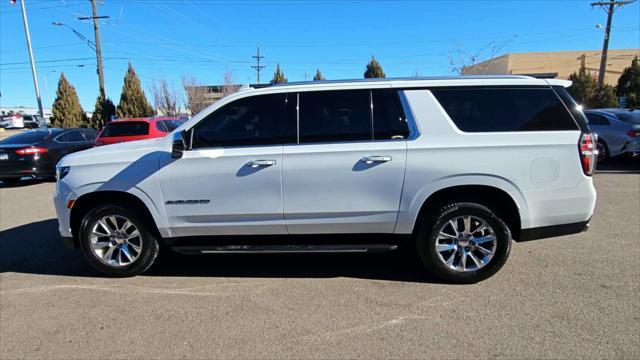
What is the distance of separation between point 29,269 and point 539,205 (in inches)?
220

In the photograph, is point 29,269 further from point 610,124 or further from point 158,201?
point 610,124

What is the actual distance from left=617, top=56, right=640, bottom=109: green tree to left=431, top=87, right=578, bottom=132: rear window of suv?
29096mm

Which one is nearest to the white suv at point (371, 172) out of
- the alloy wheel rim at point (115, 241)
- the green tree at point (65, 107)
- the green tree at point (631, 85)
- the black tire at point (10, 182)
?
the alloy wheel rim at point (115, 241)

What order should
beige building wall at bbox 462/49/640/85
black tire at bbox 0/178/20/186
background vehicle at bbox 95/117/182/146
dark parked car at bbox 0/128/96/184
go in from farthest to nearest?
beige building wall at bbox 462/49/640/85 → background vehicle at bbox 95/117/182/146 → black tire at bbox 0/178/20/186 → dark parked car at bbox 0/128/96/184

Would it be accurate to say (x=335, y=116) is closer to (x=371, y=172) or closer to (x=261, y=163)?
(x=371, y=172)

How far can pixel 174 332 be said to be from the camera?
10.6 feet

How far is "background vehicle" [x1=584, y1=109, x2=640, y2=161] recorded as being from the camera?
10.6 meters

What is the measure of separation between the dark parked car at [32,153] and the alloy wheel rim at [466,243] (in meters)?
11.0

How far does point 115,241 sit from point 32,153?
8451 mm

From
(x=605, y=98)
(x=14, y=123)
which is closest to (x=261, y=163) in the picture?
(x=605, y=98)

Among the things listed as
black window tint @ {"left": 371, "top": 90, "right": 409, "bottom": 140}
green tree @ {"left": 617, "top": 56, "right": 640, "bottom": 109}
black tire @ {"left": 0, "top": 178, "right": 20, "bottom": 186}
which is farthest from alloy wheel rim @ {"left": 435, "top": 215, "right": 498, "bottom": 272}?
green tree @ {"left": 617, "top": 56, "right": 640, "bottom": 109}

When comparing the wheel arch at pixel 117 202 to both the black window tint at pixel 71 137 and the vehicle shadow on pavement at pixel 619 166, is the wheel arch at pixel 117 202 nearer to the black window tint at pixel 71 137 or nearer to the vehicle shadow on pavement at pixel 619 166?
the black window tint at pixel 71 137

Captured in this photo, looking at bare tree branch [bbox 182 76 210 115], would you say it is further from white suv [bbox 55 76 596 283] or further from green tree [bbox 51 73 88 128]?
white suv [bbox 55 76 596 283]

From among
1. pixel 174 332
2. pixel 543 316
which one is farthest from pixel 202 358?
pixel 543 316
